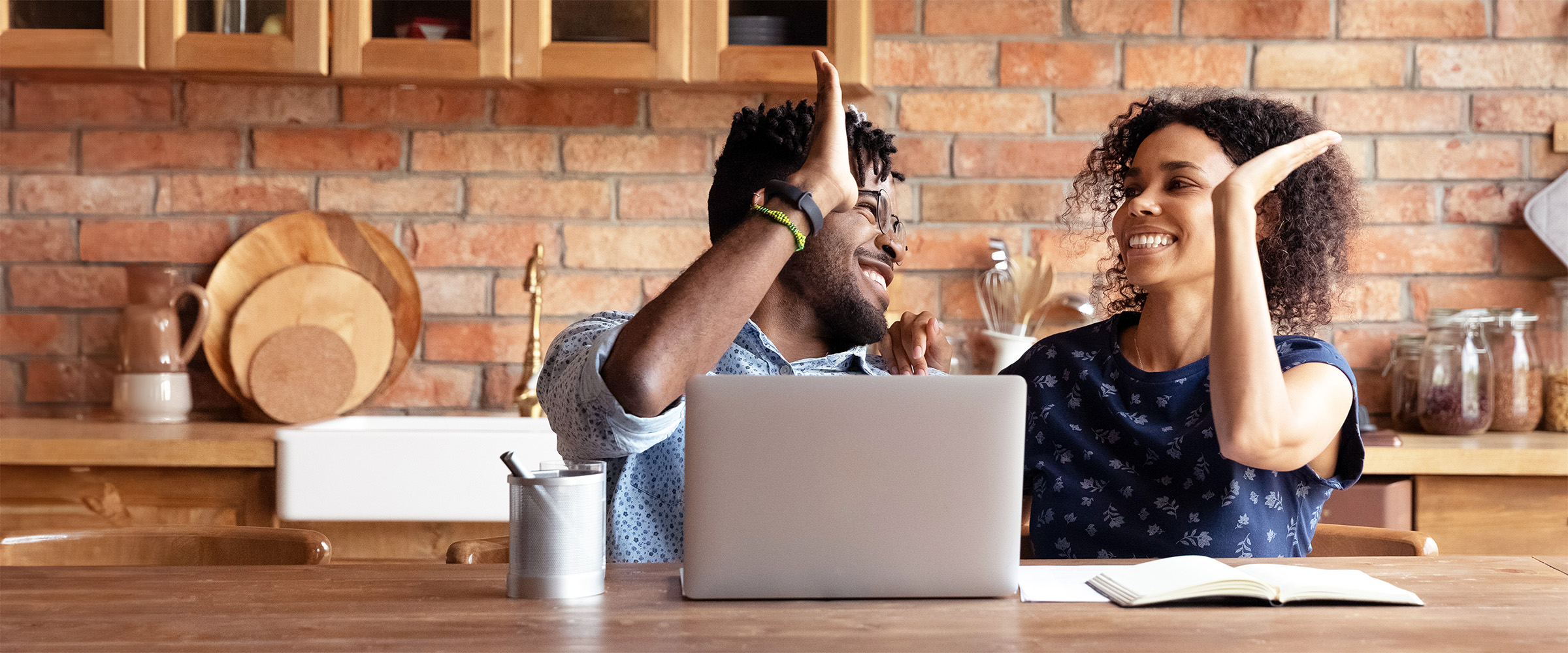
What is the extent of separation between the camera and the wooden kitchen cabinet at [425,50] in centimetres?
213

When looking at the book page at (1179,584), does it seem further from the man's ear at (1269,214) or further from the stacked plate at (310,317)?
the stacked plate at (310,317)

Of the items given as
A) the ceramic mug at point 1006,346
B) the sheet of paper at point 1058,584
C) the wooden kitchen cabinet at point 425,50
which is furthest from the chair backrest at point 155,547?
the ceramic mug at point 1006,346

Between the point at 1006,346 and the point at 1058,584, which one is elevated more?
the point at 1006,346

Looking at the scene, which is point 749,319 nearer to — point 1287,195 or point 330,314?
point 1287,195

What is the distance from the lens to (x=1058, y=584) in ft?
3.07

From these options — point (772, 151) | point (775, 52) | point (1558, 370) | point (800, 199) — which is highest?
point (775, 52)

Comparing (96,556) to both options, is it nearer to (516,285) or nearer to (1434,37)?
(516,285)

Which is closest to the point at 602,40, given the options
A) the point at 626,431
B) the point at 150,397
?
the point at 150,397

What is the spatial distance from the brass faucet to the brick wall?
0.27 ft

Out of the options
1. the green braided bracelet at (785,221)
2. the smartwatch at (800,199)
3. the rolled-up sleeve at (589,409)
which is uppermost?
the smartwatch at (800,199)

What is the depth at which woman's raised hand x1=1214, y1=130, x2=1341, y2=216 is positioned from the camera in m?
1.19

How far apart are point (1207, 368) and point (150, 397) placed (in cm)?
187

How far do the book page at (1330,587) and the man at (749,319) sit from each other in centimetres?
40

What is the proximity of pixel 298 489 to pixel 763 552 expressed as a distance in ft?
4.24
